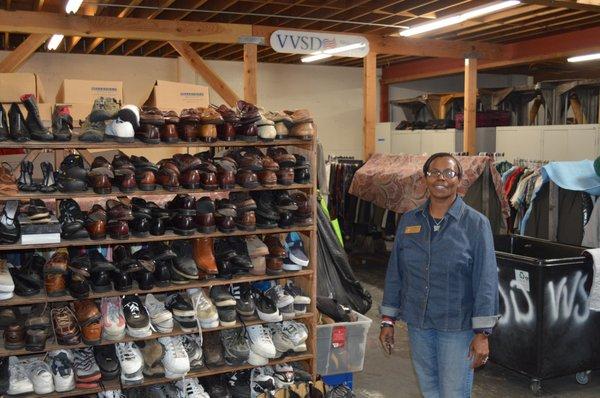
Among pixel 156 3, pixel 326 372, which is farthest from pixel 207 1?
pixel 326 372

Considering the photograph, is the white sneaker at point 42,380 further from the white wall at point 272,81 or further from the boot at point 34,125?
the white wall at point 272,81

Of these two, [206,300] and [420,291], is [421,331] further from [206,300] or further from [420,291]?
[206,300]

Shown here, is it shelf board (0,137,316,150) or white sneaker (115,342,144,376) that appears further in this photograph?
white sneaker (115,342,144,376)

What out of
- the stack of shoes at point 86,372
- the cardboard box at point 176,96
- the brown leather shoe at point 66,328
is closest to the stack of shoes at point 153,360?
the stack of shoes at point 86,372

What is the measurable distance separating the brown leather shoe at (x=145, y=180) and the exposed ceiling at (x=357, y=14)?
4.10 metres

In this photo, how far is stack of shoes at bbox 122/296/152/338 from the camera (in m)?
3.26

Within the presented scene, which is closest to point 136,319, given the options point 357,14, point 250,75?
point 250,75

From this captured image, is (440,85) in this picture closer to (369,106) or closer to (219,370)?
(369,106)

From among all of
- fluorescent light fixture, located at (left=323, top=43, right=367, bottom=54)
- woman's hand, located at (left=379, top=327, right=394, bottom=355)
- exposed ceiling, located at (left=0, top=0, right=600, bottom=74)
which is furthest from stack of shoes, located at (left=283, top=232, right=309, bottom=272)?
fluorescent light fixture, located at (left=323, top=43, right=367, bottom=54)

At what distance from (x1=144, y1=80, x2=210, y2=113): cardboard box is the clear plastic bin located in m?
2.76

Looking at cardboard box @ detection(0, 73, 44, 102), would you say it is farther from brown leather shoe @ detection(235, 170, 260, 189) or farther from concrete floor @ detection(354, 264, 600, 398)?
concrete floor @ detection(354, 264, 600, 398)

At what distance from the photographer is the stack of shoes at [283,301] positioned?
364 cm

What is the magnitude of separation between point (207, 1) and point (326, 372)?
5.16 meters

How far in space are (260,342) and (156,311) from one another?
63 centimetres
